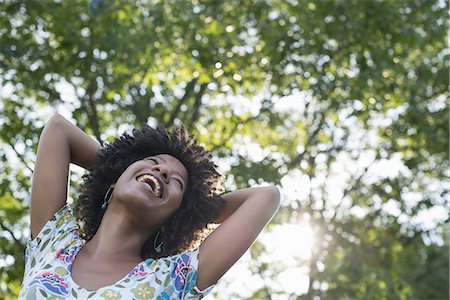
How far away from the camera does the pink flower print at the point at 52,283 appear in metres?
2.32

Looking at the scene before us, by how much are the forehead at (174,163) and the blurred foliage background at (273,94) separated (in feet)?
14.2

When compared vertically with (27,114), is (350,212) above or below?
below

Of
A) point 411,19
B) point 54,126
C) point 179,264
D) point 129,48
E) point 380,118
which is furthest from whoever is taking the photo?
point 380,118

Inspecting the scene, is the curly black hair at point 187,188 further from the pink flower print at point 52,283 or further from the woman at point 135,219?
the pink flower print at point 52,283

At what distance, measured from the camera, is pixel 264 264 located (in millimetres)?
11094

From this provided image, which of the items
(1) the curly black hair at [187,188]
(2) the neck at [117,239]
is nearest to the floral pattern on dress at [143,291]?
(2) the neck at [117,239]

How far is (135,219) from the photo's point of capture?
8.19 feet

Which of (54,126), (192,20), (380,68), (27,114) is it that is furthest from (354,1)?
(54,126)

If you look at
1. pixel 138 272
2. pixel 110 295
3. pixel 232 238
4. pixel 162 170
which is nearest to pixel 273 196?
pixel 232 238

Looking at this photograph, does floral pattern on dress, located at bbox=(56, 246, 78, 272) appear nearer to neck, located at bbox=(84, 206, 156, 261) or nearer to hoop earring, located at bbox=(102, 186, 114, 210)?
neck, located at bbox=(84, 206, 156, 261)

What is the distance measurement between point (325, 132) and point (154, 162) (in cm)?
793

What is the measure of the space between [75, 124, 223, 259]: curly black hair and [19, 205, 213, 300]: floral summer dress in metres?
0.15

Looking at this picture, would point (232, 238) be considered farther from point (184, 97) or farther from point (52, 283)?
point (184, 97)

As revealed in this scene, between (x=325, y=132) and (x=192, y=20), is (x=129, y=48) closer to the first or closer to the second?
(x=192, y=20)
